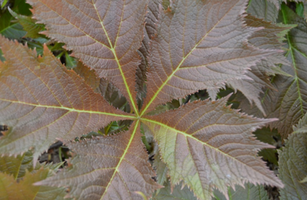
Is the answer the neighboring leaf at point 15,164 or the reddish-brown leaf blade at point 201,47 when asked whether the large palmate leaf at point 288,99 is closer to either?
the reddish-brown leaf blade at point 201,47

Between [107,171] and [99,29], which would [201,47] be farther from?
[107,171]

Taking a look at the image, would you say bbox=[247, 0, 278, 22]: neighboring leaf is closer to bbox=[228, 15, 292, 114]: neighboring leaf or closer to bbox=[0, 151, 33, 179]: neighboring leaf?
bbox=[228, 15, 292, 114]: neighboring leaf

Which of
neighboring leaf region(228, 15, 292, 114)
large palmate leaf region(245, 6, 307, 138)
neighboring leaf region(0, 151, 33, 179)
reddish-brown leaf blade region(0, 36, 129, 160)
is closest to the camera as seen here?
reddish-brown leaf blade region(0, 36, 129, 160)

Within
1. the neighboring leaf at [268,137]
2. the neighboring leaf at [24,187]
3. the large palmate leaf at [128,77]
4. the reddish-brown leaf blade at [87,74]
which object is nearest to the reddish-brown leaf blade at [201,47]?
the large palmate leaf at [128,77]

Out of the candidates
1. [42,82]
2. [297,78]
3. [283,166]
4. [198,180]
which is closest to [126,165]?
[198,180]

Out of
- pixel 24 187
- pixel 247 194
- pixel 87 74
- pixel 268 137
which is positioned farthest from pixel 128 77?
pixel 268 137

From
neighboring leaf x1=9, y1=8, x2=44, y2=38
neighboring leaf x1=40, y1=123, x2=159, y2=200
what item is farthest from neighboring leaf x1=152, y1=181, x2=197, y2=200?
neighboring leaf x1=9, y1=8, x2=44, y2=38
